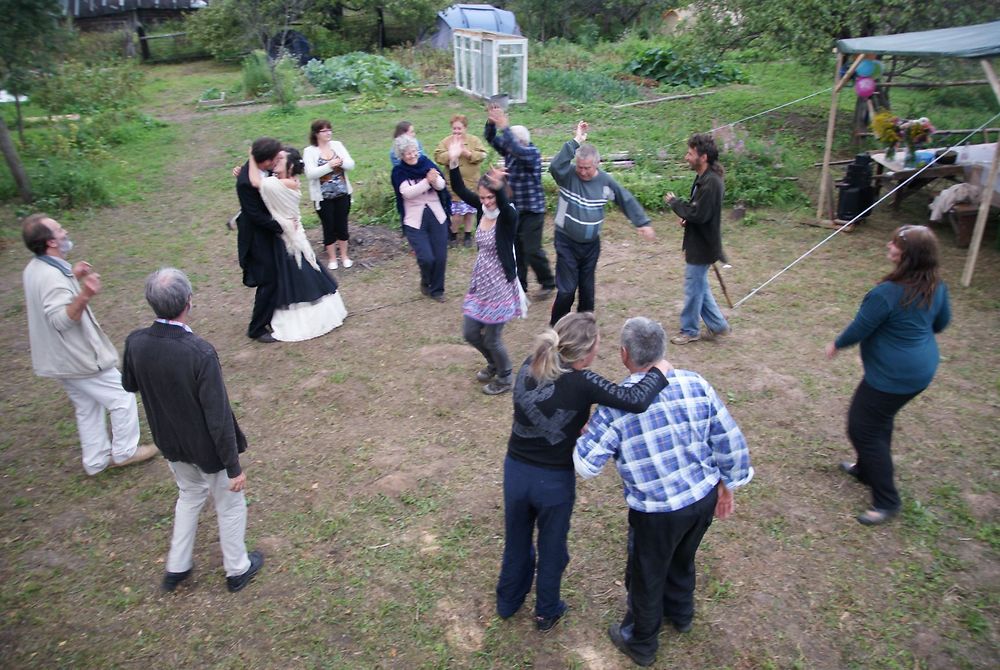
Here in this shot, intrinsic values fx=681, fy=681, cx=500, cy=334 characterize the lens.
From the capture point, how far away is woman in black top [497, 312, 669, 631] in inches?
111

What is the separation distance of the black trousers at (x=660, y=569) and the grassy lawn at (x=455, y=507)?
174mm

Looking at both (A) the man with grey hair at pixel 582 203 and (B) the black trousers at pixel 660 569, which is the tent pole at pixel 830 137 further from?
(B) the black trousers at pixel 660 569

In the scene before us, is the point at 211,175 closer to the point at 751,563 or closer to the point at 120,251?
the point at 120,251

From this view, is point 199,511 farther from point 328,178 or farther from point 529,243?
point 328,178

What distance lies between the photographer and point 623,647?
10.8 feet

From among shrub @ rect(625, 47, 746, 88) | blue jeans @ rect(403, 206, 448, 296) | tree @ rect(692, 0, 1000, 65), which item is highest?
tree @ rect(692, 0, 1000, 65)

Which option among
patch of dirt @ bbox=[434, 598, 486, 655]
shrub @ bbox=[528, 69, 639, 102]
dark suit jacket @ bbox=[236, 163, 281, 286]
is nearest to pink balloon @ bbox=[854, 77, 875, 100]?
shrub @ bbox=[528, 69, 639, 102]

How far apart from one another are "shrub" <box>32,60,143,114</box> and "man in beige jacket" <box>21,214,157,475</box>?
1216 centimetres

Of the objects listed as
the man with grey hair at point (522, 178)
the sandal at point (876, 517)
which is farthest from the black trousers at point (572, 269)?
the sandal at point (876, 517)

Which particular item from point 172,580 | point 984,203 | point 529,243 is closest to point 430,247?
point 529,243

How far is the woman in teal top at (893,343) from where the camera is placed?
11.9ft

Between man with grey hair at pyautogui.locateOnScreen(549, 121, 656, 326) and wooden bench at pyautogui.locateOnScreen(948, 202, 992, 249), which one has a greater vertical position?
man with grey hair at pyautogui.locateOnScreen(549, 121, 656, 326)

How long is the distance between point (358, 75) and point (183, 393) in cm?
1761

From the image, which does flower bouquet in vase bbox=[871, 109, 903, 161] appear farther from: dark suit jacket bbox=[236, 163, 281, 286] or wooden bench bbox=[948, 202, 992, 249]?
dark suit jacket bbox=[236, 163, 281, 286]
